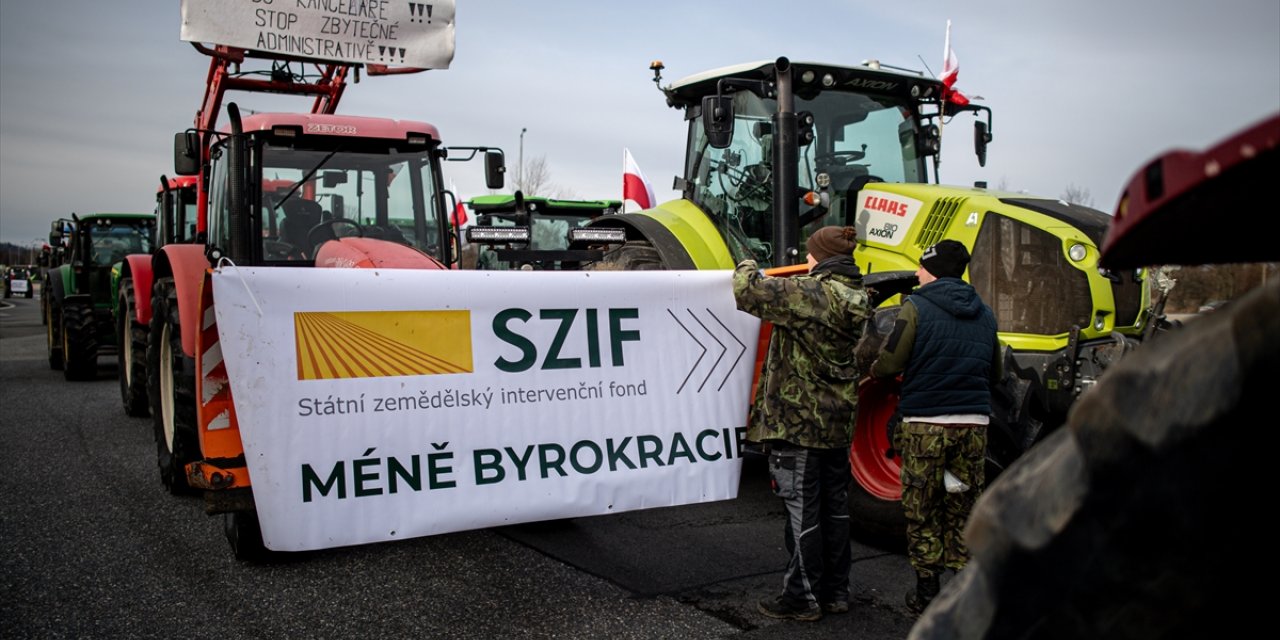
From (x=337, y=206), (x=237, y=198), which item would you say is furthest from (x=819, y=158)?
(x=237, y=198)

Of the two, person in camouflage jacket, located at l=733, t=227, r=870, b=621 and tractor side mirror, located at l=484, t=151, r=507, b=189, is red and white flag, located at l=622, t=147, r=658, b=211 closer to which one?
tractor side mirror, located at l=484, t=151, r=507, b=189

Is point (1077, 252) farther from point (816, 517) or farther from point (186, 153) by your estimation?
point (186, 153)

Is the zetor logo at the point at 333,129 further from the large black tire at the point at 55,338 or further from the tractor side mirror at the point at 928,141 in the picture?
the large black tire at the point at 55,338

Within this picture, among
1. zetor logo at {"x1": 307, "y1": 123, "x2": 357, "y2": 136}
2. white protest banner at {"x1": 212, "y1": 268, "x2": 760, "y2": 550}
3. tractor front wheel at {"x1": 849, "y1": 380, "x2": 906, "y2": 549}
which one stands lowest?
tractor front wheel at {"x1": 849, "y1": 380, "x2": 906, "y2": 549}

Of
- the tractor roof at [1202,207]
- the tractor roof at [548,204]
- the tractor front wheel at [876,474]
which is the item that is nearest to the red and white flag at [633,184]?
the tractor roof at [548,204]

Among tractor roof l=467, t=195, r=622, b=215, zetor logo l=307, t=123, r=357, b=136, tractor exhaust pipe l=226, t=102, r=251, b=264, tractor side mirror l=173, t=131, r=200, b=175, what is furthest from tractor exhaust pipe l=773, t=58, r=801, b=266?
tractor roof l=467, t=195, r=622, b=215

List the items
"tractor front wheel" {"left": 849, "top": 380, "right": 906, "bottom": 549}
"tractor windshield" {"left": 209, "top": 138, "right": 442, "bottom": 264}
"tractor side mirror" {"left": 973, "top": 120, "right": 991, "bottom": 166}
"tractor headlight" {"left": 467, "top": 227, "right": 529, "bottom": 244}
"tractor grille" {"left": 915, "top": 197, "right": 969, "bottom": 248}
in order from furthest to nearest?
"tractor headlight" {"left": 467, "top": 227, "right": 529, "bottom": 244}
"tractor side mirror" {"left": 973, "top": 120, "right": 991, "bottom": 166}
"tractor windshield" {"left": 209, "top": 138, "right": 442, "bottom": 264}
"tractor grille" {"left": 915, "top": 197, "right": 969, "bottom": 248}
"tractor front wheel" {"left": 849, "top": 380, "right": 906, "bottom": 549}

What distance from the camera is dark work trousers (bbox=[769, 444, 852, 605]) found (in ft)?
14.8

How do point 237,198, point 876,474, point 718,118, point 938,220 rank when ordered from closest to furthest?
point 876,474 < point 938,220 < point 718,118 < point 237,198

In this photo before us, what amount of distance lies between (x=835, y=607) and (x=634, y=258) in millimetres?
3689

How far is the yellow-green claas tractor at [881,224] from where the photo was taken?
5324mm

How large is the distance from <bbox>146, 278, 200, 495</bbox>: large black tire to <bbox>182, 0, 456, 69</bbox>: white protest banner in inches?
94.5

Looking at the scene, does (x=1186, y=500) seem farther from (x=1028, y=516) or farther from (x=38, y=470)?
(x=38, y=470)

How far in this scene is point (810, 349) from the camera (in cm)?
457
